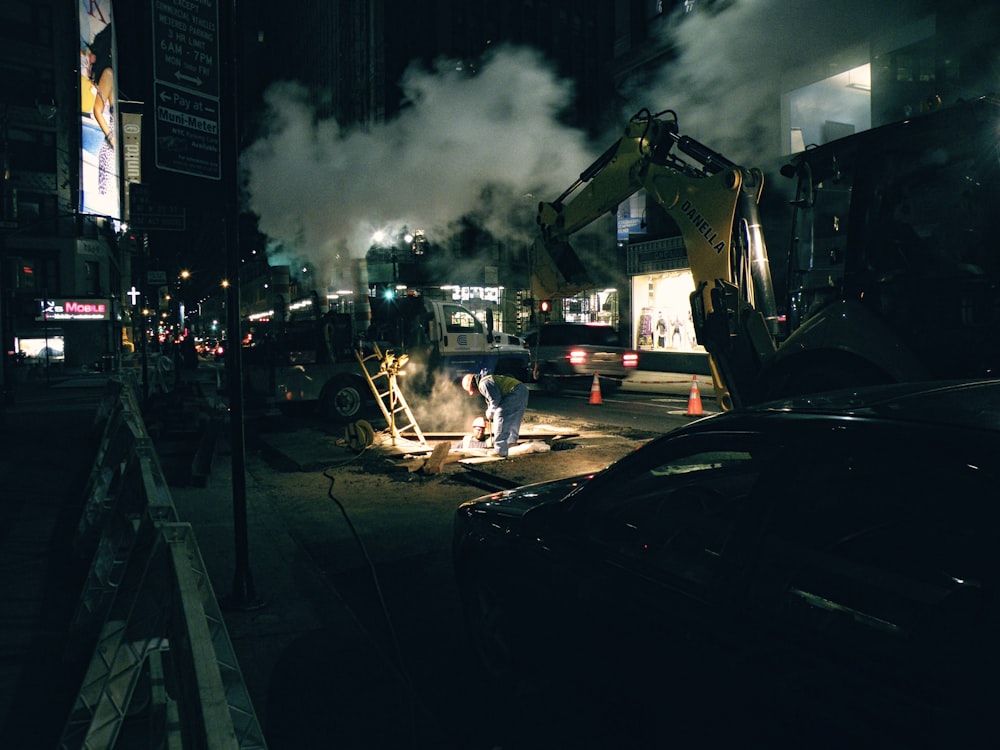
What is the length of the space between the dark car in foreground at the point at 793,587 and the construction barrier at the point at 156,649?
120cm

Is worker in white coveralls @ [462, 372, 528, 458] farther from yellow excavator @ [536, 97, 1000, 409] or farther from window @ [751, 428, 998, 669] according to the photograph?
window @ [751, 428, 998, 669]

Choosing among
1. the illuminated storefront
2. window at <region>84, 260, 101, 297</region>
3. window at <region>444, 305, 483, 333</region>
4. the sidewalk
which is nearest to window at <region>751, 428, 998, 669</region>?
the sidewalk

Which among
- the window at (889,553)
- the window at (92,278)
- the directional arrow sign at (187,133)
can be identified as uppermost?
the window at (92,278)

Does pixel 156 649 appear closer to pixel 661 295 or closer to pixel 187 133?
pixel 187 133

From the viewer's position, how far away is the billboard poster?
43.2 m

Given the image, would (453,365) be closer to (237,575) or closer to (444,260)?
(237,575)

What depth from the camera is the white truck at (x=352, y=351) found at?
43.7 ft

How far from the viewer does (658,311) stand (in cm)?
2611

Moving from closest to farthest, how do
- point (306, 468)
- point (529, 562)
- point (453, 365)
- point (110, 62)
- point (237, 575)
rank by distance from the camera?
point (529, 562), point (237, 575), point (306, 468), point (453, 365), point (110, 62)

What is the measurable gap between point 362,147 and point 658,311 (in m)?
13.1

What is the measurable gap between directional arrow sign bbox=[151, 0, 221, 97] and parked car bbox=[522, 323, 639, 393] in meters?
13.2

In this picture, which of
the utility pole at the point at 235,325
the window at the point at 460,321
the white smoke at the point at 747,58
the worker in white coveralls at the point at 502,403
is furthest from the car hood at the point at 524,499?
the white smoke at the point at 747,58

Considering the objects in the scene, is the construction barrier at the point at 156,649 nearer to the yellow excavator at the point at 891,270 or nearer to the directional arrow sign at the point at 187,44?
the directional arrow sign at the point at 187,44

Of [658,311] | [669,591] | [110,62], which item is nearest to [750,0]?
[658,311]
